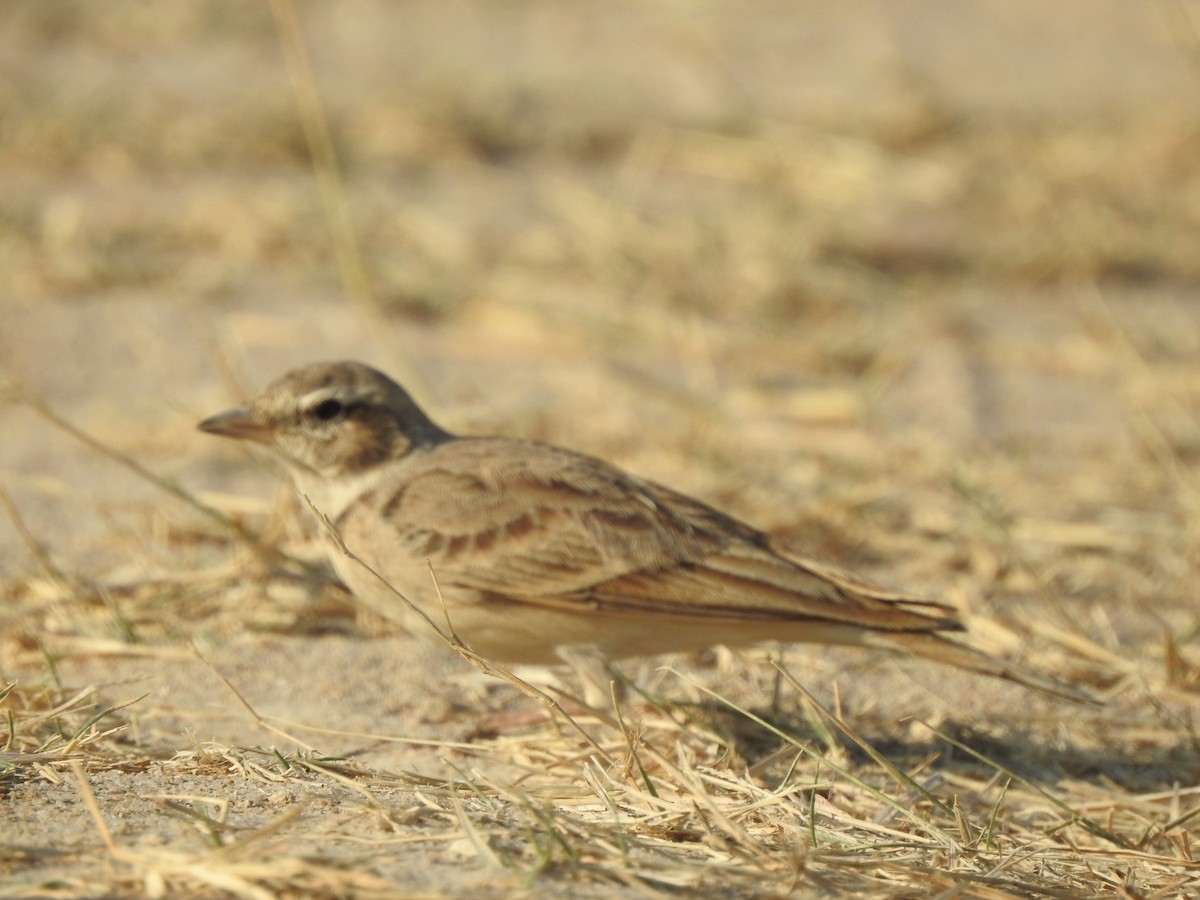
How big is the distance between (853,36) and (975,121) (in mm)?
2291

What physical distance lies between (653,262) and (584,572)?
178 inches

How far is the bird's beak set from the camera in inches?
182

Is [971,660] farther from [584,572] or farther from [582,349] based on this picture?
[582,349]

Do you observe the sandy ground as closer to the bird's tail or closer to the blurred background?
the blurred background

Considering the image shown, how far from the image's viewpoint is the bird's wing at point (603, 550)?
411 cm

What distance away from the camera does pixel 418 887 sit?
2.86 meters

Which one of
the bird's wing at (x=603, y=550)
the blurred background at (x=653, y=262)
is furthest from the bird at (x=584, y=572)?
the blurred background at (x=653, y=262)

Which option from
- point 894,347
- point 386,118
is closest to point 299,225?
point 386,118

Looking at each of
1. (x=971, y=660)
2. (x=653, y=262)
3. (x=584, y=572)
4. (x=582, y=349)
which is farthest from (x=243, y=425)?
(x=653, y=262)

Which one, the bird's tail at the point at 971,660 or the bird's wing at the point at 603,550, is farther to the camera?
the bird's wing at the point at 603,550

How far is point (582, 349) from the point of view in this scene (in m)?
7.70

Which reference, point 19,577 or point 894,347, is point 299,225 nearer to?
point 894,347

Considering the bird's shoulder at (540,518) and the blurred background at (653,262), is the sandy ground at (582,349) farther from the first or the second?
the bird's shoulder at (540,518)

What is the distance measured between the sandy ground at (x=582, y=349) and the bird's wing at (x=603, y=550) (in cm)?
32
